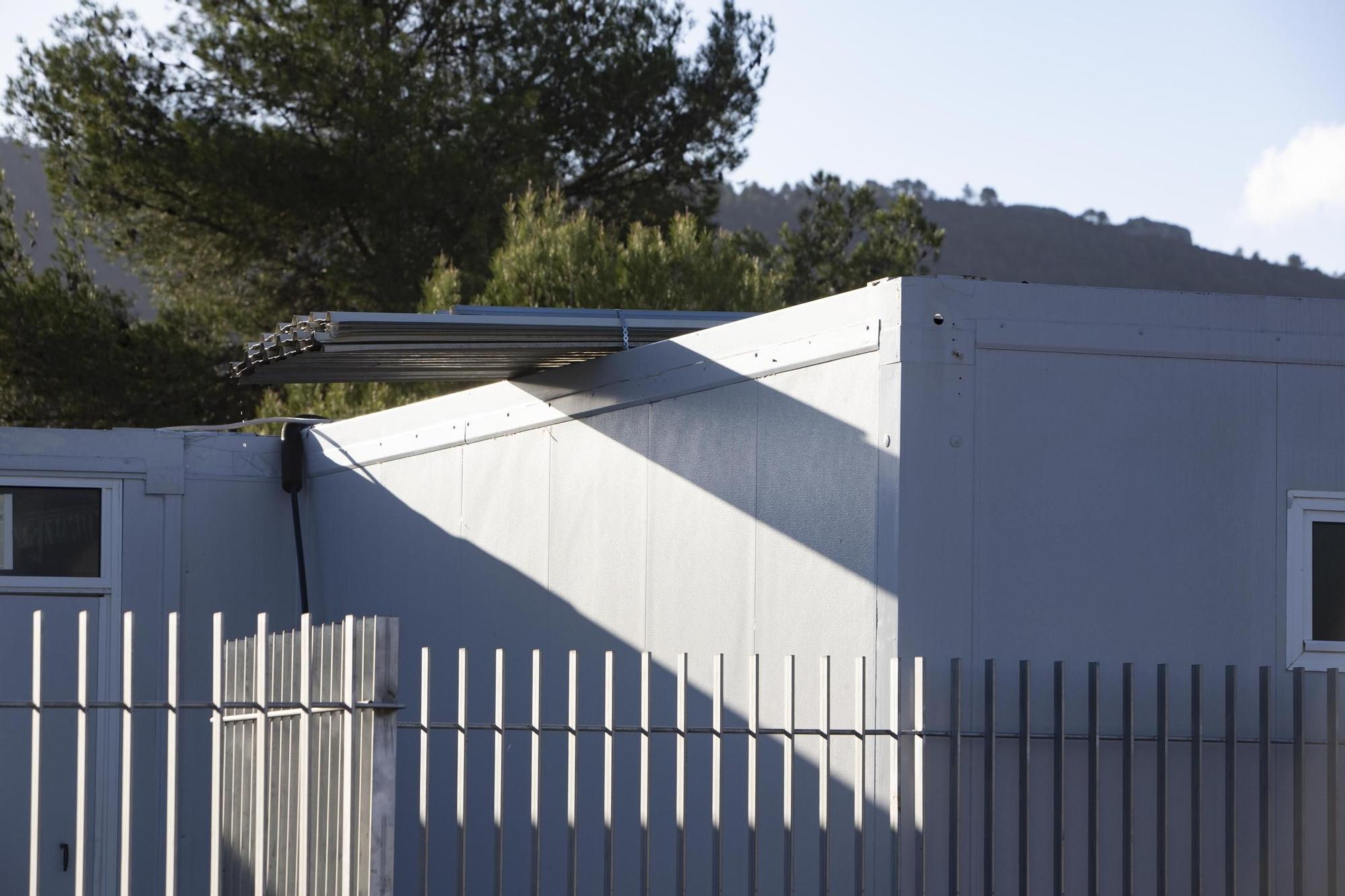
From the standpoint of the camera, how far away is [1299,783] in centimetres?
488

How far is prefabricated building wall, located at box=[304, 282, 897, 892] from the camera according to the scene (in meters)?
5.13

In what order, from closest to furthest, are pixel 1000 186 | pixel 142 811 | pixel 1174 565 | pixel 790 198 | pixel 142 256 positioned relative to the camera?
pixel 1174 565 < pixel 142 811 < pixel 142 256 < pixel 790 198 < pixel 1000 186

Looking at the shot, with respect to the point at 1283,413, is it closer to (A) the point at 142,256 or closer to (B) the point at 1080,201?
(A) the point at 142,256

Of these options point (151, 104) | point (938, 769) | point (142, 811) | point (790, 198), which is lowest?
point (142, 811)

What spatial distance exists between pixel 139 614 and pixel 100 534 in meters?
0.46

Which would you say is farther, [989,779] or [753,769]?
[989,779]

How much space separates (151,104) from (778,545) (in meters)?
15.0

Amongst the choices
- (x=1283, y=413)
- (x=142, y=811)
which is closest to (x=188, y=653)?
(x=142, y=811)

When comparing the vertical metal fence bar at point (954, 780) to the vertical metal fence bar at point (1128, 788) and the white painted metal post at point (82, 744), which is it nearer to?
the vertical metal fence bar at point (1128, 788)

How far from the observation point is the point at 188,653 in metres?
8.61

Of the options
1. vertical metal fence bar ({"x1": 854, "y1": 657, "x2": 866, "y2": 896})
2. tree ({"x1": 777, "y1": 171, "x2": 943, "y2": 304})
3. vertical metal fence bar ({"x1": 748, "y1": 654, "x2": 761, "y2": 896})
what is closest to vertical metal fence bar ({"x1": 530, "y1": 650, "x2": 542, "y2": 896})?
vertical metal fence bar ({"x1": 748, "y1": 654, "x2": 761, "y2": 896})

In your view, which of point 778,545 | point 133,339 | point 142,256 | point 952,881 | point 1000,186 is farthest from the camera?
point 1000,186

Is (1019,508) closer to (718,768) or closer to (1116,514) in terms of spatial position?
(1116,514)

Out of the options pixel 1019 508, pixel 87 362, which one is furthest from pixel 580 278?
pixel 1019 508
